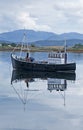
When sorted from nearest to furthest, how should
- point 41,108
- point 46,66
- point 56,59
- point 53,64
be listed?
point 41,108 < point 53,64 < point 46,66 < point 56,59

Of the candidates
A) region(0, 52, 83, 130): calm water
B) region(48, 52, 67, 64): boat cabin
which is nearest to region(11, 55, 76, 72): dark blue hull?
region(48, 52, 67, 64): boat cabin

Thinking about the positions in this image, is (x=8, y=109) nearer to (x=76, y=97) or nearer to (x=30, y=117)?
(x=30, y=117)

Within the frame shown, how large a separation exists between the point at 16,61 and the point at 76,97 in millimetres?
27718

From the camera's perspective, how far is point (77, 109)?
75.0 ft

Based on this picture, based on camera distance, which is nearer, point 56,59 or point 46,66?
point 46,66

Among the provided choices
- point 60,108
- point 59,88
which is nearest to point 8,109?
point 60,108

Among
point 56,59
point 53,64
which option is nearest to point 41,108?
point 53,64

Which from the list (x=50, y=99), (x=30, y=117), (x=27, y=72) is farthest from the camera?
(x=27, y=72)

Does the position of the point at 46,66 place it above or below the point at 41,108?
below

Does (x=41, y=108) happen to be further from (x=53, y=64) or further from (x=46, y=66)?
(x=46, y=66)

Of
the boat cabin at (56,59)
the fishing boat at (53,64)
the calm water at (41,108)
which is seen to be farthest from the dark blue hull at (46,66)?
the calm water at (41,108)

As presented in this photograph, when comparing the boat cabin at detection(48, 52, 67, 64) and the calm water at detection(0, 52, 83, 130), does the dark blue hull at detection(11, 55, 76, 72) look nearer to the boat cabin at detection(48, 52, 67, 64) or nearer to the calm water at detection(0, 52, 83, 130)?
the boat cabin at detection(48, 52, 67, 64)

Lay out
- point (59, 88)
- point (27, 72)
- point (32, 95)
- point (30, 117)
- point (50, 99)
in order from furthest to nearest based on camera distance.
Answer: point (27, 72) < point (59, 88) < point (32, 95) < point (50, 99) < point (30, 117)

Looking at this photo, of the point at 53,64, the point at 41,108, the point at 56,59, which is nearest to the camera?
the point at 41,108
